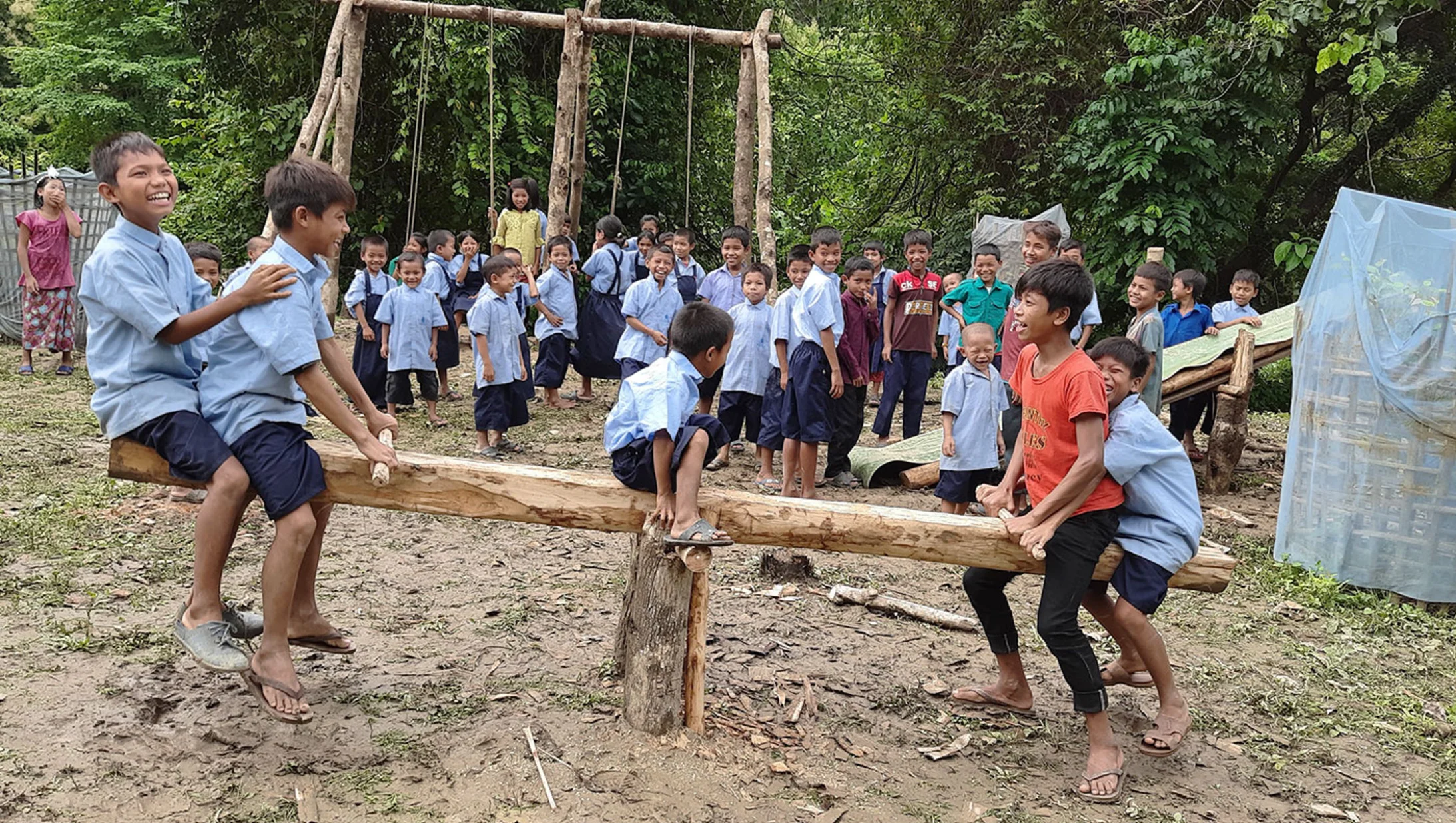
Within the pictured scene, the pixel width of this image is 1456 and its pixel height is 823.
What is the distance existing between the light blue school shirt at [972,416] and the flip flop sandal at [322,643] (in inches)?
150

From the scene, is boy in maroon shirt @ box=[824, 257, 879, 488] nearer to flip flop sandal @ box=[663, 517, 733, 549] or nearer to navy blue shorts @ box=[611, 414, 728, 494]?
navy blue shorts @ box=[611, 414, 728, 494]

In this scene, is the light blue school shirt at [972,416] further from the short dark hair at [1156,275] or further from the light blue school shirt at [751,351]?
the light blue school shirt at [751,351]

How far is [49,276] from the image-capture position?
34.0 ft

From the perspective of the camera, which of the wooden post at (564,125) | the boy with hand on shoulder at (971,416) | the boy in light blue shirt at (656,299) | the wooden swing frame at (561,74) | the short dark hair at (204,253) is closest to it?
the boy with hand on shoulder at (971,416)

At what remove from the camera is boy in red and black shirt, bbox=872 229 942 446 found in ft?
28.5

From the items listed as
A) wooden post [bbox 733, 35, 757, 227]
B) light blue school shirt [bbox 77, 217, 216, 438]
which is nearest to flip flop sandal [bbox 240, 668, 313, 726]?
light blue school shirt [bbox 77, 217, 216, 438]

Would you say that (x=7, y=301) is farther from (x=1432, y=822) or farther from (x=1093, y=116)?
(x=1432, y=822)

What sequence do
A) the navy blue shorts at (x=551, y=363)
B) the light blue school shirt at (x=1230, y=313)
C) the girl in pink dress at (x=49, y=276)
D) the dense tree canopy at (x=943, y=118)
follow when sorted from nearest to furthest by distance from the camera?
the light blue school shirt at (x=1230, y=313), the navy blue shorts at (x=551, y=363), the girl in pink dress at (x=49, y=276), the dense tree canopy at (x=943, y=118)

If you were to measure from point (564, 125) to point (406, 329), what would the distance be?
2.95 metres

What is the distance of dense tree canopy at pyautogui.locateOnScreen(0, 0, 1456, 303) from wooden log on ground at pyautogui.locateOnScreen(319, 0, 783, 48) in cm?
96

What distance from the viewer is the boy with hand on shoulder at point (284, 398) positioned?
334 cm

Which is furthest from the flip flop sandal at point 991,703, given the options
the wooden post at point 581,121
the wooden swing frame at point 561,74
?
the wooden post at point 581,121

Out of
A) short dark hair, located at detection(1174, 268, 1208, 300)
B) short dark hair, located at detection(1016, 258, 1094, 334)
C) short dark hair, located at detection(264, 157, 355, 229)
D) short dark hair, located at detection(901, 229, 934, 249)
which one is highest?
short dark hair, located at detection(901, 229, 934, 249)

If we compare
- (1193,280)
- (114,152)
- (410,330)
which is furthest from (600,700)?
(1193,280)
